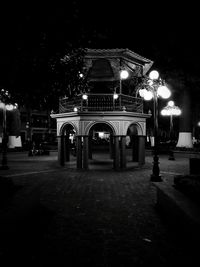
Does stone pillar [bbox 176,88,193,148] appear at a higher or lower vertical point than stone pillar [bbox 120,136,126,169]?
higher

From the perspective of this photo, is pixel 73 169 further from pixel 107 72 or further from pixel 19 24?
pixel 19 24

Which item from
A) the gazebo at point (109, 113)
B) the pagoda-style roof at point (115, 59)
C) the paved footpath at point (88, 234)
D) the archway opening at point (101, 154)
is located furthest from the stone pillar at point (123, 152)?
the paved footpath at point (88, 234)

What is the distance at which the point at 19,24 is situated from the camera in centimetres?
579

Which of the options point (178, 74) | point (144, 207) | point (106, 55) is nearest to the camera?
point (144, 207)

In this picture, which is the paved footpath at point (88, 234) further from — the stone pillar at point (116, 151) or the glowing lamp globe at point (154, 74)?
the stone pillar at point (116, 151)

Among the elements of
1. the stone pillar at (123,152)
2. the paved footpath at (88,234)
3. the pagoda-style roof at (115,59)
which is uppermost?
the pagoda-style roof at (115,59)

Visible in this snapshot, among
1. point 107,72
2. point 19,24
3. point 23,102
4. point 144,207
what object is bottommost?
point 144,207

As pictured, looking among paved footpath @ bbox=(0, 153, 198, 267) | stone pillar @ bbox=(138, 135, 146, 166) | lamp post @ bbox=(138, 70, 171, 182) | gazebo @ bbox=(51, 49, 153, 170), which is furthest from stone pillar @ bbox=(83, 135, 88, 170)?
paved footpath @ bbox=(0, 153, 198, 267)

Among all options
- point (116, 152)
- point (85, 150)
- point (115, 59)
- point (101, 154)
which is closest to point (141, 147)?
point (116, 152)

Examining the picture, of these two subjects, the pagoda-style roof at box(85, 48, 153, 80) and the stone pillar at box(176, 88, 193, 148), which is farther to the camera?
the stone pillar at box(176, 88, 193, 148)

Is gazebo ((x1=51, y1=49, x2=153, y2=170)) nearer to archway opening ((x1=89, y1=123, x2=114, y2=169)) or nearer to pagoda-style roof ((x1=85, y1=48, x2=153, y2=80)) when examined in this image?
pagoda-style roof ((x1=85, y1=48, x2=153, y2=80))

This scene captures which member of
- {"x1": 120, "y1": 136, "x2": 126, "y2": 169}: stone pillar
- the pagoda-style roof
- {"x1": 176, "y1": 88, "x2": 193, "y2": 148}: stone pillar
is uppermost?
the pagoda-style roof

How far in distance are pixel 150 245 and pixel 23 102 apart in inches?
229

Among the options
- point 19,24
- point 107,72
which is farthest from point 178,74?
point 19,24
